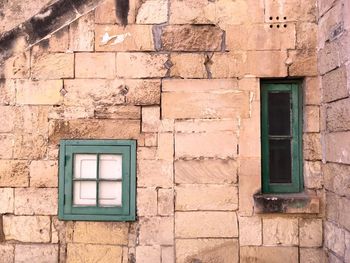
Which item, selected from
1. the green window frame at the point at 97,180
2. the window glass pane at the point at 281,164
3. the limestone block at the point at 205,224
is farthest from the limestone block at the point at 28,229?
the window glass pane at the point at 281,164

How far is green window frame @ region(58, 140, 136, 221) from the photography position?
13.1 ft

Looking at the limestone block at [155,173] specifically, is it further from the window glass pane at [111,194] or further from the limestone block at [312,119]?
the limestone block at [312,119]

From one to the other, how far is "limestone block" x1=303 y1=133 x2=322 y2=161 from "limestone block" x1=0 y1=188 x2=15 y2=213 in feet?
9.60

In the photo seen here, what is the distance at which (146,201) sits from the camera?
158 inches

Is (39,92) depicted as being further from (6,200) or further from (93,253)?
(93,253)

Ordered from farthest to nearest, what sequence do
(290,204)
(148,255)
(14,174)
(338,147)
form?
(14,174), (148,255), (290,204), (338,147)

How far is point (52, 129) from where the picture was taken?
4094 mm

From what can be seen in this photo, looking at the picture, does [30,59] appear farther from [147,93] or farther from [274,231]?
[274,231]

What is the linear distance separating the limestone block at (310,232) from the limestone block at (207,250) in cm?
63

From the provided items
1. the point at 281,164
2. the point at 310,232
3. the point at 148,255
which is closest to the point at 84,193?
the point at 148,255

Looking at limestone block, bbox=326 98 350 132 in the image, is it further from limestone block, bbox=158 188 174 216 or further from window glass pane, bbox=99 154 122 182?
window glass pane, bbox=99 154 122 182

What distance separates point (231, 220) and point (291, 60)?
1.67 metres

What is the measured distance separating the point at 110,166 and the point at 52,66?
1.16 m


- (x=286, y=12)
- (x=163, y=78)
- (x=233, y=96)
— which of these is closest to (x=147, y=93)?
(x=163, y=78)
